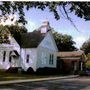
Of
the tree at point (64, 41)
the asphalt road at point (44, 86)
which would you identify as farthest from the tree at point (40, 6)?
the tree at point (64, 41)

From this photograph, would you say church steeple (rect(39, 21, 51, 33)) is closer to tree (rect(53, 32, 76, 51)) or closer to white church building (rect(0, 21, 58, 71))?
white church building (rect(0, 21, 58, 71))

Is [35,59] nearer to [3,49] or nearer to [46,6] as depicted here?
[3,49]

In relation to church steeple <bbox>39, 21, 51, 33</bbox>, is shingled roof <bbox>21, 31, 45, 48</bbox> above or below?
below

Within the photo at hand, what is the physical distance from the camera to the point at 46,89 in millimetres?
17281

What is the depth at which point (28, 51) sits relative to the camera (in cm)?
4016

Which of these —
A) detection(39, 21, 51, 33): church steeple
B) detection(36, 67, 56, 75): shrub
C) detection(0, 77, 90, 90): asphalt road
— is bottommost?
detection(0, 77, 90, 90): asphalt road

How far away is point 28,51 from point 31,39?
1.68m

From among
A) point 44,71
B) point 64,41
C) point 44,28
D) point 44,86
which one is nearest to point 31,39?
point 44,28

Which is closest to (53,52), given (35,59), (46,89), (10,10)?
(35,59)

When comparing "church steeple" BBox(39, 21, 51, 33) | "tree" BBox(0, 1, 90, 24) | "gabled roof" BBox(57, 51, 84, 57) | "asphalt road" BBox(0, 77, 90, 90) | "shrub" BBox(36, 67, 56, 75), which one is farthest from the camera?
"gabled roof" BBox(57, 51, 84, 57)

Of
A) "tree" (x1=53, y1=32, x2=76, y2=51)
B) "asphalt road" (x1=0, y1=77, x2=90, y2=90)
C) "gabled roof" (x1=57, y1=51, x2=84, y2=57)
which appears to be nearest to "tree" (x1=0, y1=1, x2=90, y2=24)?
"asphalt road" (x1=0, y1=77, x2=90, y2=90)

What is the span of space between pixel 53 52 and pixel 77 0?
120 feet

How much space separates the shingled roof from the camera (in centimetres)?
3978

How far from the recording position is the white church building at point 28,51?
39.3 meters
